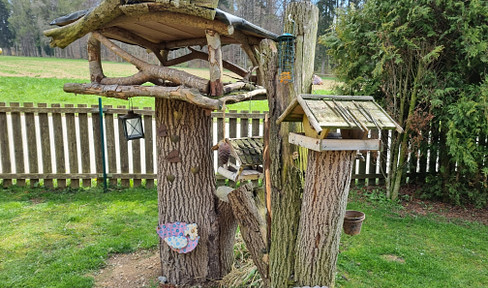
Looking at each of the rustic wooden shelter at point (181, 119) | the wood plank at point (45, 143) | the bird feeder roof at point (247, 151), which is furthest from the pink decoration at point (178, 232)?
the wood plank at point (45, 143)

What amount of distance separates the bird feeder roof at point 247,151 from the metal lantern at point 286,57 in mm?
1266

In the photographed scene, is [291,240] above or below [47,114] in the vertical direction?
below

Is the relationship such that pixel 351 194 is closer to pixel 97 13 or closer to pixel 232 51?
pixel 97 13

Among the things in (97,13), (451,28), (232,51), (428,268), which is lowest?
(428,268)

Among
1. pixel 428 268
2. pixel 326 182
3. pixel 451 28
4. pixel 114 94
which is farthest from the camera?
pixel 451 28

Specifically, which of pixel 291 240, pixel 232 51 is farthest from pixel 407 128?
pixel 232 51

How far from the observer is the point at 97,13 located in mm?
2562

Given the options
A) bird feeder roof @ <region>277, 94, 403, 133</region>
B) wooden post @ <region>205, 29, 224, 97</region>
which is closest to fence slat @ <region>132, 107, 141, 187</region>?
wooden post @ <region>205, 29, 224, 97</region>

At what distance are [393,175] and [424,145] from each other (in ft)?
2.16

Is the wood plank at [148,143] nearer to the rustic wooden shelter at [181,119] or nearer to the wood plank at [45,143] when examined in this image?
the wood plank at [45,143]

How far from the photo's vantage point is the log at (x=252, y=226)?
98.4 inches

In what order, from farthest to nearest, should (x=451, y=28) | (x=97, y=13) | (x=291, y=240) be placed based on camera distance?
Answer: 1. (x=451, y=28)
2. (x=97, y=13)
3. (x=291, y=240)

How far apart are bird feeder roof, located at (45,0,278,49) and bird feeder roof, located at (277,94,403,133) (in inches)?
34.4

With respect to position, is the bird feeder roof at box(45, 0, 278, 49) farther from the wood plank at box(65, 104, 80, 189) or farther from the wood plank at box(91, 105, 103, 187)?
the wood plank at box(65, 104, 80, 189)
